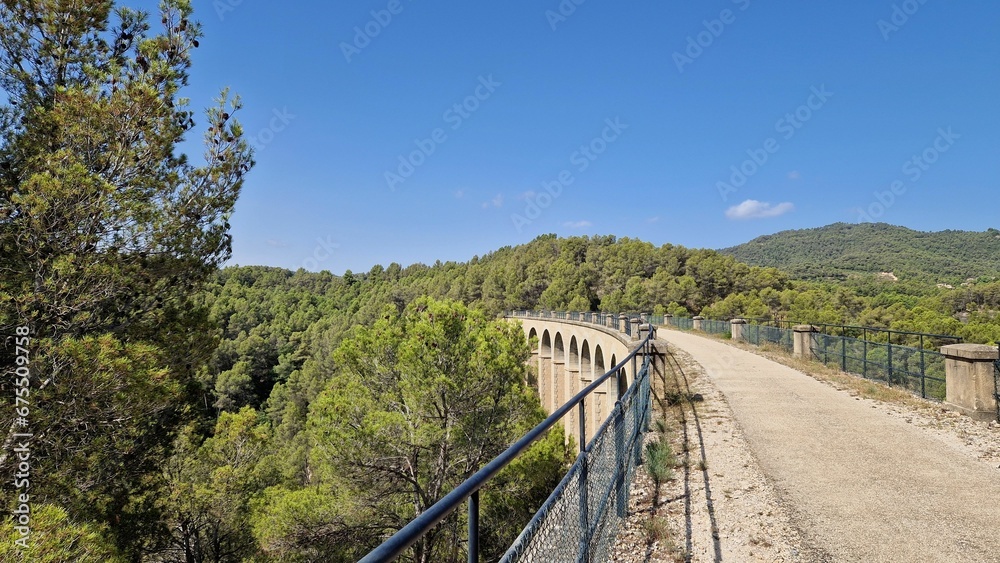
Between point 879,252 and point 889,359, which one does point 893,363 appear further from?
point 879,252

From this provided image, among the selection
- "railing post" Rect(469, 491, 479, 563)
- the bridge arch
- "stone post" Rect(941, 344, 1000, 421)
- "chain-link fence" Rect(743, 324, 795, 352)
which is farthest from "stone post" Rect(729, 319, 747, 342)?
"railing post" Rect(469, 491, 479, 563)

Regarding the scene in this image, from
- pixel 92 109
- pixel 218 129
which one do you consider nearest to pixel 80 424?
pixel 92 109

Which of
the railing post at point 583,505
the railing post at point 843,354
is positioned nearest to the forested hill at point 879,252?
the railing post at point 843,354

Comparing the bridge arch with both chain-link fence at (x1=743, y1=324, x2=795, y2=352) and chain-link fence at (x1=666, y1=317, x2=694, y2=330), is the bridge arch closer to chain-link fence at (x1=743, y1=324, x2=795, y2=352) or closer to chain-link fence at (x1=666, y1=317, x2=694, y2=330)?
chain-link fence at (x1=743, y1=324, x2=795, y2=352)

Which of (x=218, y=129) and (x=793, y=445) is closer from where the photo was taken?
(x=793, y=445)

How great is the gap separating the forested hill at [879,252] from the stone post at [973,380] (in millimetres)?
69078

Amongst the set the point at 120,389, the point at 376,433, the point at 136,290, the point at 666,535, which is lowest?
the point at 376,433

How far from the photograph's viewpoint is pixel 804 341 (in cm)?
1224

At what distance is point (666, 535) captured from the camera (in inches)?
132

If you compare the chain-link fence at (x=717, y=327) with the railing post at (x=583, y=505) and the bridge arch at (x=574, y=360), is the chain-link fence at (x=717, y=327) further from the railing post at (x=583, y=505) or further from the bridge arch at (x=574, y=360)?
the railing post at (x=583, y=505)

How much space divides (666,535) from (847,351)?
938cm

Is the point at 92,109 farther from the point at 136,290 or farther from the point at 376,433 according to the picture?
the point at 376,433

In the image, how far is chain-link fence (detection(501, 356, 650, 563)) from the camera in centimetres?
182

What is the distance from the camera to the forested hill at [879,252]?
71.9 m
